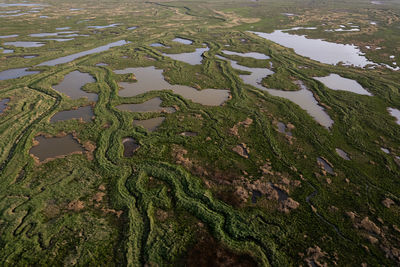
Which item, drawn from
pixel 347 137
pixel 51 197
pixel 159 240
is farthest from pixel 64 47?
pixel 347 137

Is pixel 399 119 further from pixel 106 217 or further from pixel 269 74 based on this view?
pixel 106 217

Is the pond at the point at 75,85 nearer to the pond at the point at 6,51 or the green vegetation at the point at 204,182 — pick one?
the green vegetation at the point at 204,182

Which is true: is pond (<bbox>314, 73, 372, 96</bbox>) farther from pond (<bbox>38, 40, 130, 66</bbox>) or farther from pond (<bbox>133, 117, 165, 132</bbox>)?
pond (<bbox>38, 40, 130, 66</bbox>)

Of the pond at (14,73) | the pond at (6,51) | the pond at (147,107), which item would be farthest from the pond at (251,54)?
the pond at (6,51)

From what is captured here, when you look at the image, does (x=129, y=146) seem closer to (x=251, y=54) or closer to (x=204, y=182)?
(x=204, y=182)

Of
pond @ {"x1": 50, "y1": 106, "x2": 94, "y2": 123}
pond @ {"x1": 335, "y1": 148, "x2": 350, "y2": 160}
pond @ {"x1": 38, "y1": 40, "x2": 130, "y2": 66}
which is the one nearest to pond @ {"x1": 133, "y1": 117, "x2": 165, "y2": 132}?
pond @ {"x1": 50, "y1": 106, "x2": 94, "y2": 123}

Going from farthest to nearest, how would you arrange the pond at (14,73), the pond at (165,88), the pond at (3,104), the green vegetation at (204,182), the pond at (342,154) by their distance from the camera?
the pond at (14,73) → the pond at (165,88) → the pond at (3,104) → the pond at (342,154) → the green vegetation at (204,182)

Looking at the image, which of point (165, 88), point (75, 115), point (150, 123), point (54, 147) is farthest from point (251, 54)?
point (54, 147)

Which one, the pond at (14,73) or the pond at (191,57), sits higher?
the pond at (191,57)
